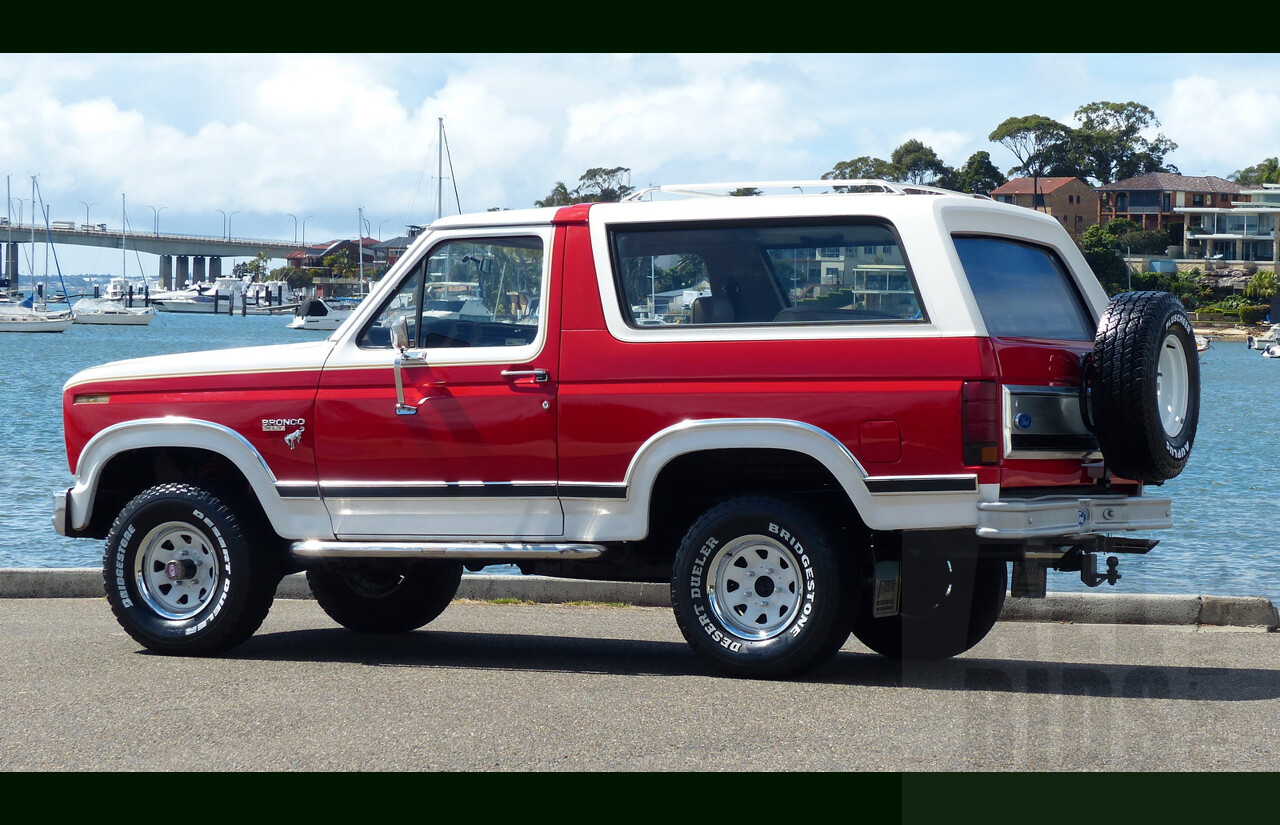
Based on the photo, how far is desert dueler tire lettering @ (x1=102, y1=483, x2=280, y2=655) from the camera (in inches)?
318

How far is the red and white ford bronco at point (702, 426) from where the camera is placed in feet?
23.0

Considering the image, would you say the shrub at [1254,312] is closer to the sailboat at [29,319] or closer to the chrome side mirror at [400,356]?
the sailboat at [29,319]

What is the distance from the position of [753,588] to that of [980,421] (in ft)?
4.24

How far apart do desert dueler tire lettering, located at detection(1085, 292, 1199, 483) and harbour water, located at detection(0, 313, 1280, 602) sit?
13.2 feet

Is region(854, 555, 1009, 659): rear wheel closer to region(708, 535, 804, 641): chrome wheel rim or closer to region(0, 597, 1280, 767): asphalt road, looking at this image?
region(0, 597, 1280, 767): asphalt road

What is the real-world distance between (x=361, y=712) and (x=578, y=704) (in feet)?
2.97

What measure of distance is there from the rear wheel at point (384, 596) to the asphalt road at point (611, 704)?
0.45 ft

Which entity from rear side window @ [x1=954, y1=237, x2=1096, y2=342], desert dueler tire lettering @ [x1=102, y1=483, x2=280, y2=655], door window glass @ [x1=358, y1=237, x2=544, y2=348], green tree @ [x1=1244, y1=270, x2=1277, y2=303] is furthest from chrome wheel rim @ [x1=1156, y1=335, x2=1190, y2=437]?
green tree @ [x1=1244, y1=270, x2=1277, y2=303]

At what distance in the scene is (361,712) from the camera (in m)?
6.68

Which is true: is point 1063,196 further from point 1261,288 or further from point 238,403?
point 238,403

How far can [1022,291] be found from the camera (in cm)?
757

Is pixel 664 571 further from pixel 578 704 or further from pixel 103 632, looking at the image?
pixel 103 632

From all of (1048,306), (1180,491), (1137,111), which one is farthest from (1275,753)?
(1137,111)

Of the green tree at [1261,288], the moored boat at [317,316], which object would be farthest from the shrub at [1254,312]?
the moored boat at [317,316]
